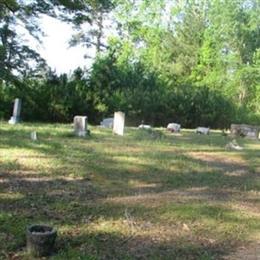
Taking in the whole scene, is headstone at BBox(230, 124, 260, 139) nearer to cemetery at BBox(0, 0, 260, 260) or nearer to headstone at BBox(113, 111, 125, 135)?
cemetery at BBox(0, 0, 260, 260)

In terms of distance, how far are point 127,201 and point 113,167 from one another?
9.70ft

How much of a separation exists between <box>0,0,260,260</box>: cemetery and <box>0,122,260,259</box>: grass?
0.06ft

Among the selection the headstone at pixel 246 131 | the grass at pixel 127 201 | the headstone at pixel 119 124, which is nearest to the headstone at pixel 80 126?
the headstone at pixel 119 124

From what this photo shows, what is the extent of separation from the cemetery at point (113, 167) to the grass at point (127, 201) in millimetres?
18

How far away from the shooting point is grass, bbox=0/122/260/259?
5430 millimetres

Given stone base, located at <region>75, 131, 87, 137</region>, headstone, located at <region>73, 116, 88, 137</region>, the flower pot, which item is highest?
headstone, located at <region>73, 116, 88, 137</region>

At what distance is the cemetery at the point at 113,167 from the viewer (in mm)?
5535

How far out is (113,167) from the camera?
10219mm

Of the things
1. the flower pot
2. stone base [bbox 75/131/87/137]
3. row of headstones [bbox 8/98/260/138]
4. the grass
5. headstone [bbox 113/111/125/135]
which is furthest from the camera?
headstone [bbox 113/111/125/135]

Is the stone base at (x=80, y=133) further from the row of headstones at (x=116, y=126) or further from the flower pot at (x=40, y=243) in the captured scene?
the flower pot at (x=40, y=243)

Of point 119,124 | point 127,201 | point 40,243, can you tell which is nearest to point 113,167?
point 127,201

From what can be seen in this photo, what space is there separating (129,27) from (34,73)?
27.2 meters

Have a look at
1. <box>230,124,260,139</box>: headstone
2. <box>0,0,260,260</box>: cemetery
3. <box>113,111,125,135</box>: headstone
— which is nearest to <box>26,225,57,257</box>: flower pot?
<box>0,0,260,260</box>: cemetery

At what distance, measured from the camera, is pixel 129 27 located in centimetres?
5272
